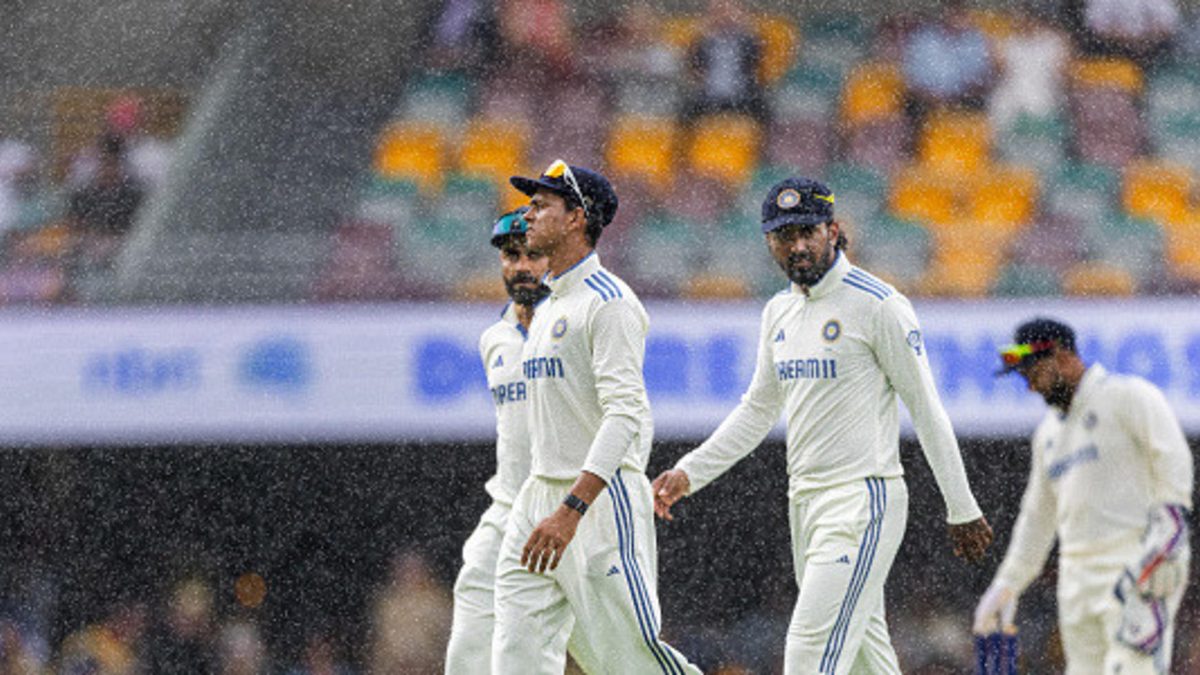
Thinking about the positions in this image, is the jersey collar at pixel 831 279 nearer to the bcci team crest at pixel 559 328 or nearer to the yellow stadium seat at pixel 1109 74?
the bcci team crest at pixel 559 328

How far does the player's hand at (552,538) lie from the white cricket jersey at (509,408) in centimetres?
169

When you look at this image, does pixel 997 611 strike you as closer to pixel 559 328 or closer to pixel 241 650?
pixel 559 328

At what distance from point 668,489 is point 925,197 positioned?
310 inches

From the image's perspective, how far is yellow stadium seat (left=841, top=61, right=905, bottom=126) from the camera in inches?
658

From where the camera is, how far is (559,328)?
7.37 m

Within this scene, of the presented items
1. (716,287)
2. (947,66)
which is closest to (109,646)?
(716,287)

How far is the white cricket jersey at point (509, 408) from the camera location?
8.59 meters

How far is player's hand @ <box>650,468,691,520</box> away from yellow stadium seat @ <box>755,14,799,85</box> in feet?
29.8

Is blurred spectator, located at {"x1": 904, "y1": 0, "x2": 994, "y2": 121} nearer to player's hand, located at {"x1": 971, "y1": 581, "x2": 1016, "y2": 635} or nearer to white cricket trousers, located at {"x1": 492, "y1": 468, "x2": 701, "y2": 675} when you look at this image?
player's hand, located at {"x1": 971, "y1": 581, "x2": 1016, "y2": 635}

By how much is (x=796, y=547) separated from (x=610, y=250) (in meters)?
6.85

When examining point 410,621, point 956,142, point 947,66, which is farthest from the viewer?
point 947,66

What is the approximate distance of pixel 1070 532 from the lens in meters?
8.52

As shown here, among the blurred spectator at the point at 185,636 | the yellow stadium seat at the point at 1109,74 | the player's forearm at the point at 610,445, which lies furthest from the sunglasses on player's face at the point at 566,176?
the yellow stadium seat at the point at 1109,74

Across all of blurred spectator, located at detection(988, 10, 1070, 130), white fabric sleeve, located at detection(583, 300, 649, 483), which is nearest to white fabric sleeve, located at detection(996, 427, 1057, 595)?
white fabric sleeve, located at detection(583, 300, 649, 483)
